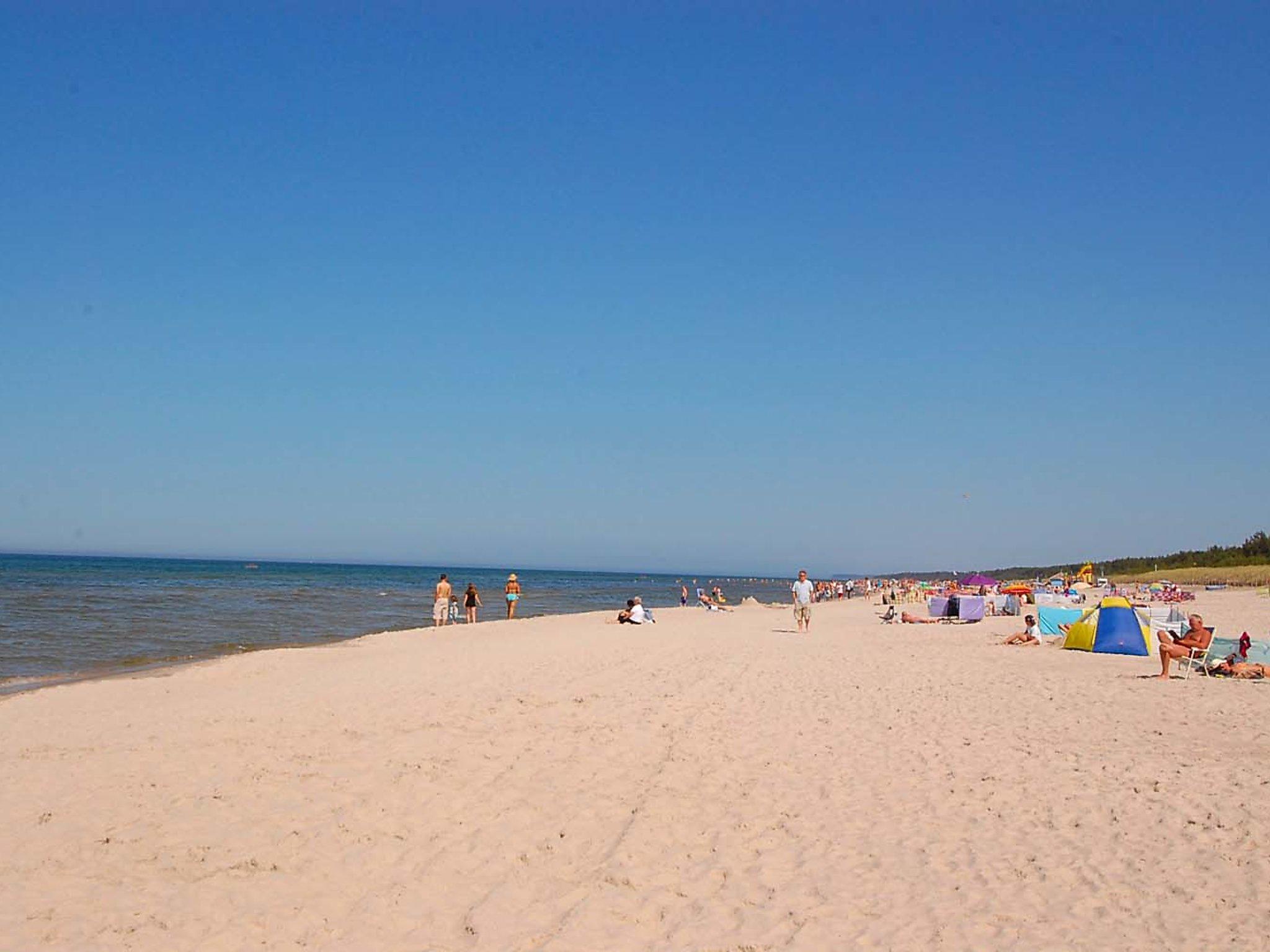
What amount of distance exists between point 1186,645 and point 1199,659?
311mm

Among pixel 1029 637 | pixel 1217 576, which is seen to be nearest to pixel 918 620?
pixel 1029 637

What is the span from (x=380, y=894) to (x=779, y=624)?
22.6m

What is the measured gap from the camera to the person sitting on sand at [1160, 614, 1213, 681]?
504 inches

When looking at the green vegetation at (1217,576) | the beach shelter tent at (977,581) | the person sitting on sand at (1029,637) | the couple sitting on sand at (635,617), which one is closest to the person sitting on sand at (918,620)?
the couple sitting on sand at (635,617)

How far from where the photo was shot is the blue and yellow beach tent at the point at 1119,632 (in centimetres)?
1661

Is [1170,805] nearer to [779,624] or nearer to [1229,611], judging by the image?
[779,624]

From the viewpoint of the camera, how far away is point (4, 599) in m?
33.1

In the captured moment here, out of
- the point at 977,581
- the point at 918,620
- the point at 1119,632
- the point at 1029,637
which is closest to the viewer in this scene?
the point at 1119,632

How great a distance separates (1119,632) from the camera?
55.1 feet

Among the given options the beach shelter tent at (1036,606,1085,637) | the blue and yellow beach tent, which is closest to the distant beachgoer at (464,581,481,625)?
the beach shelter tent at (1036,606,1085,637)

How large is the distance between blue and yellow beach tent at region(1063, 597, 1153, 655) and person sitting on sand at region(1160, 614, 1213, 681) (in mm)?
2486

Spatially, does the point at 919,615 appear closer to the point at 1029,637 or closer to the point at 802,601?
the point at 802,601

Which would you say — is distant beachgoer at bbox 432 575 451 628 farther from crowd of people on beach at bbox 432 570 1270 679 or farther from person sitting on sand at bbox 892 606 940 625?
person sitting on sand at bbox 892 606 940 625

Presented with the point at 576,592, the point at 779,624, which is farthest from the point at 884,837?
the point at 576,592
